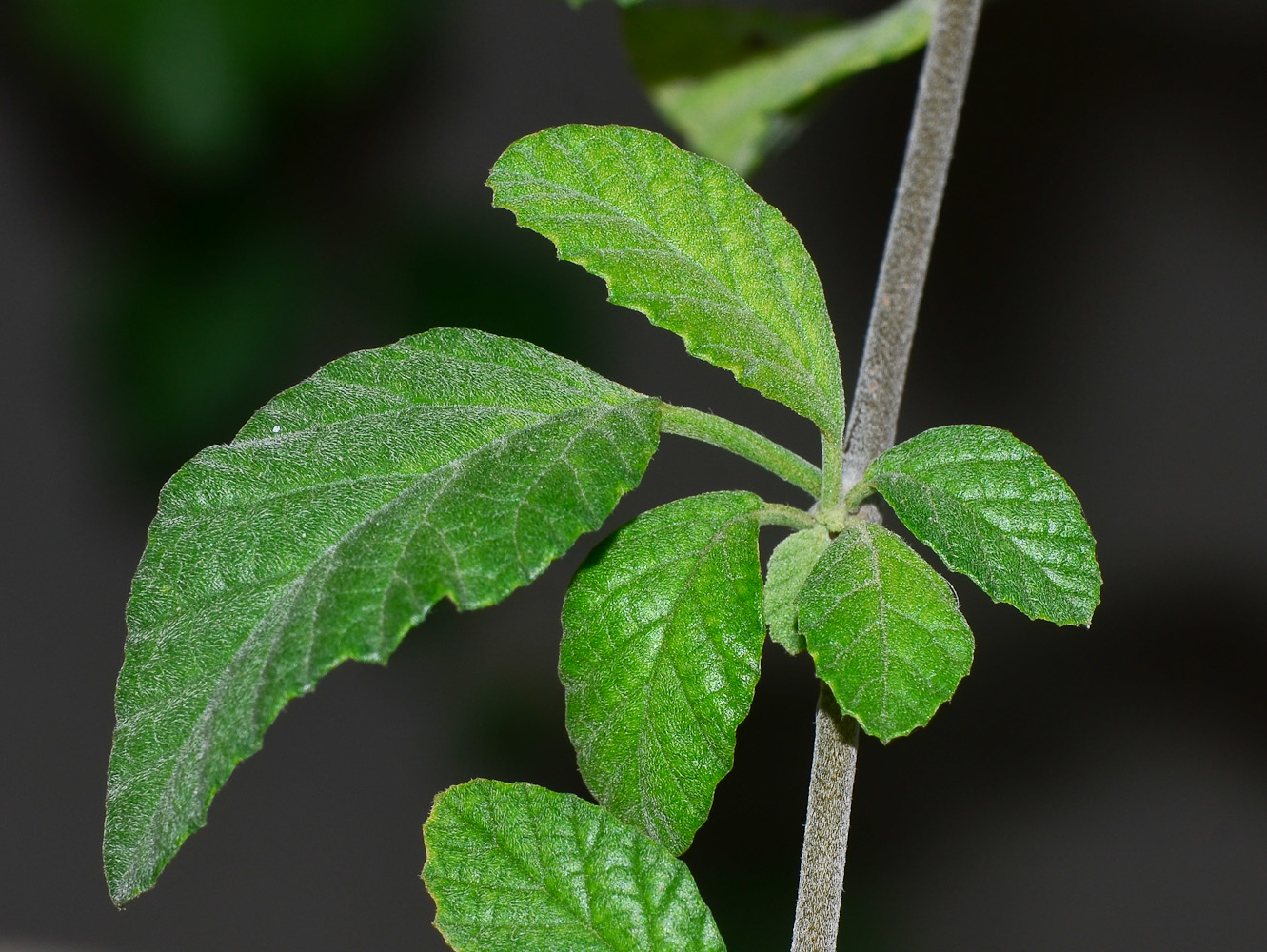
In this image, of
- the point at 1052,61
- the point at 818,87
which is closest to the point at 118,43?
the point at 818,87

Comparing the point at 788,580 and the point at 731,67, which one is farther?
the point at 731,67

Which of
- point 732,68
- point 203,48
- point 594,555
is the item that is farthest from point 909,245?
point 203,48


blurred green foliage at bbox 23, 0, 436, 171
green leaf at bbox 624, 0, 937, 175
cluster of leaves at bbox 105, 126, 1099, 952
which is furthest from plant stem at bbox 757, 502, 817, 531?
blurred green foliage at bbox 23, 0, 436, 171

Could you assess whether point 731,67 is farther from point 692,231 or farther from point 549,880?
point 549,880

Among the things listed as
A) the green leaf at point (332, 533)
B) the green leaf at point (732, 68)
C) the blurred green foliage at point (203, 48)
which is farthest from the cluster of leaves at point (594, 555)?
the blurred green foliage at point (203, 48)

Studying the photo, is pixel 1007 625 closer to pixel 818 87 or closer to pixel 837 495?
pixel 818 87

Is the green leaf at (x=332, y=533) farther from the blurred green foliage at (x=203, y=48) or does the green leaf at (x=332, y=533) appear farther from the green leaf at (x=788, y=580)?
the blurred green foliage at (x=203, y=48)

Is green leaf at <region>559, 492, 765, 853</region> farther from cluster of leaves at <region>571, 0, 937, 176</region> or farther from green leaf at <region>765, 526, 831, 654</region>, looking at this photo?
cluster of leaves at <region>571, 0, 937, 176</region>
